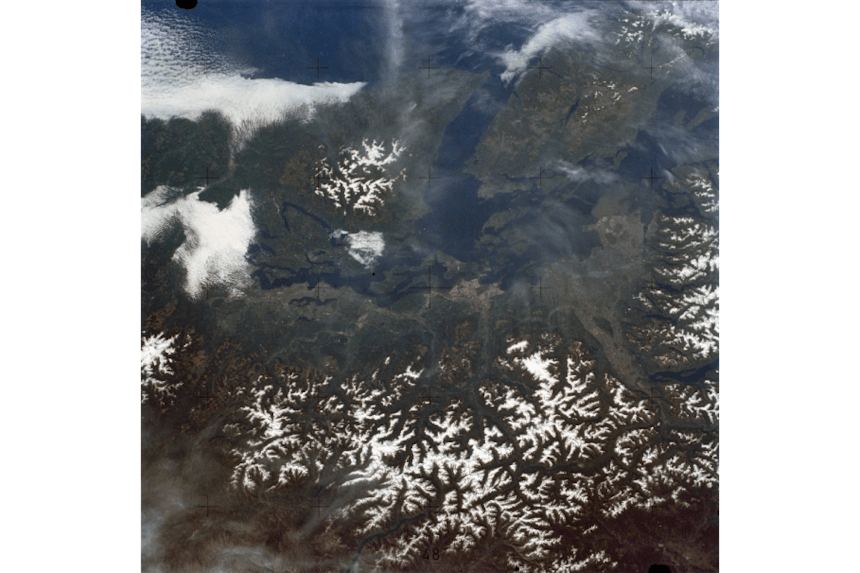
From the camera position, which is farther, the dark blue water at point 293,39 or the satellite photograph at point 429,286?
the dark blue water at point 293,39

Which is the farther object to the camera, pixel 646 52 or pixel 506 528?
pixel 646 52

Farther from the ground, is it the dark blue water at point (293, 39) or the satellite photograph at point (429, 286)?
the dark blue water at point (293, 39)

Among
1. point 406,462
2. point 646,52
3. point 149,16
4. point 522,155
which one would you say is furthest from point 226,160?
point 646,52

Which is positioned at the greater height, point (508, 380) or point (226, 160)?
point (226, 160)

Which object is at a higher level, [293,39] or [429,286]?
[293,39]

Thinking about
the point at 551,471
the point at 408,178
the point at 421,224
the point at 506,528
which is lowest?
the point at 506,528

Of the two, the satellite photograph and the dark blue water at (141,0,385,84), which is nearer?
the satellite photograph

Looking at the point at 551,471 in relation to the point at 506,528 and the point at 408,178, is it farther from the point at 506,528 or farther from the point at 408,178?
the point at 408,178

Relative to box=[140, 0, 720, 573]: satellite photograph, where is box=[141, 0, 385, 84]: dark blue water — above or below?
above
